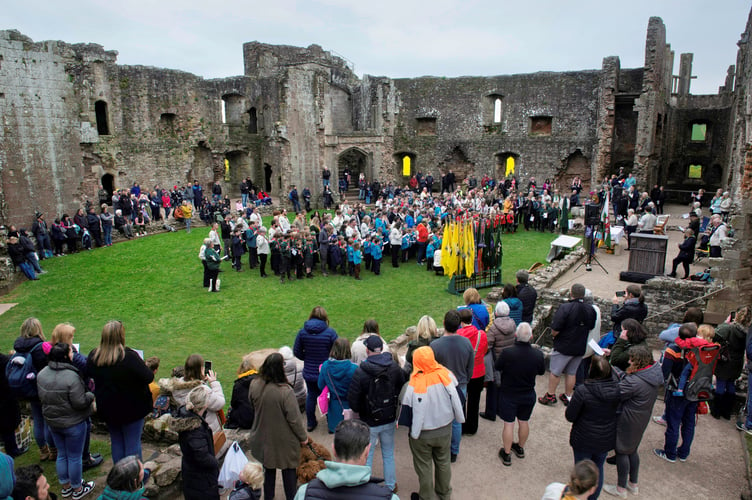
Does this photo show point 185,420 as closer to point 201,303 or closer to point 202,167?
point 201,303

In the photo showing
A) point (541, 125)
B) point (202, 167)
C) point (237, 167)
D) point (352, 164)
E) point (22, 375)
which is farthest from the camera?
point (352, 164)

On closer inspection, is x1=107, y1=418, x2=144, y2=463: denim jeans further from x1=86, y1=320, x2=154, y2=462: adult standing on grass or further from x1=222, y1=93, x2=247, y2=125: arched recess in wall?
x1=222, y1=93, x2=247, y2=125: arched recess in wall

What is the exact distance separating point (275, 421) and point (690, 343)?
4.76 meters

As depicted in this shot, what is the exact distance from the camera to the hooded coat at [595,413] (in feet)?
16.1

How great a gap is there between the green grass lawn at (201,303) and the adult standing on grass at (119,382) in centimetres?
257

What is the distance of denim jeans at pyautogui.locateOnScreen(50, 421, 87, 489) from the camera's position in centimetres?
527

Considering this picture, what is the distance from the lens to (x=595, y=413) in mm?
4980

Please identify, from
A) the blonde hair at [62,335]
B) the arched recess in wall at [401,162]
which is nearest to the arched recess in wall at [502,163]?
the arched recess in wall at [401,162]

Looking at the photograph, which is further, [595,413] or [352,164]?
[352,164]

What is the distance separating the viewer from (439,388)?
4.78m

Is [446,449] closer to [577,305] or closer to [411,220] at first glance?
[577,305]

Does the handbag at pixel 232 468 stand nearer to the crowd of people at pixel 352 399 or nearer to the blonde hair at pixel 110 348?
the crowd of people at pixel 352 399

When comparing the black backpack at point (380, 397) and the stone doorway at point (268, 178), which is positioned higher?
the stone doorway at point (268, 178)

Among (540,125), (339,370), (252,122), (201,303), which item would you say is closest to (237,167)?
(252,122)
